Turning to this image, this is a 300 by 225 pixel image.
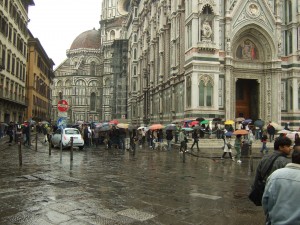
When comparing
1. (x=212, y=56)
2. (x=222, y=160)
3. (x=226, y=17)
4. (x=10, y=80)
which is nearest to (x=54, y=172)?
(x=222, y=160)

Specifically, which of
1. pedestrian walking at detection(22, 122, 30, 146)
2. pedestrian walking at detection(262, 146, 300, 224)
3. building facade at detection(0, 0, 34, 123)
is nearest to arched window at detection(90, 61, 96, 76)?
building facade at detection(0, 0, 34, 123)

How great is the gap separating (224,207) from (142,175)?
14.7 ft

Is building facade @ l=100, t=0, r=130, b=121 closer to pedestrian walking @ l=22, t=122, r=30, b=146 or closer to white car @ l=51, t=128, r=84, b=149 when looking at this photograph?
pedestrian walking @ l=22, t=122, r=30, b=146

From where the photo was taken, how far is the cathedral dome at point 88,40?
9342cm

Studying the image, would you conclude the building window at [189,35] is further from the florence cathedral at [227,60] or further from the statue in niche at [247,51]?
the statue in niche at [247,51]

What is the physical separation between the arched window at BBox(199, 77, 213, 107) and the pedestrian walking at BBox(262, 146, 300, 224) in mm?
23940

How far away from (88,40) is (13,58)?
58.8 metres

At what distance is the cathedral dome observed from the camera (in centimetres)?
9342

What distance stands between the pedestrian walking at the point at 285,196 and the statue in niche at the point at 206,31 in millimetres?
25088

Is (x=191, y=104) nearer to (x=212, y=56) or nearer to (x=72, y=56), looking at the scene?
(x=212, y=56)

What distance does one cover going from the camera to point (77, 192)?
8.04 metres

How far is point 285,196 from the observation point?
2850 mm

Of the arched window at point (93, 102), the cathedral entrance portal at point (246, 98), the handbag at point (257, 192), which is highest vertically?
the arched window at point (93, 102)

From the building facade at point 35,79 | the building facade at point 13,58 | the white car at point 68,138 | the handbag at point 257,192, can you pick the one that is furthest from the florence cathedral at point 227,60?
the handbag at point 257,192
